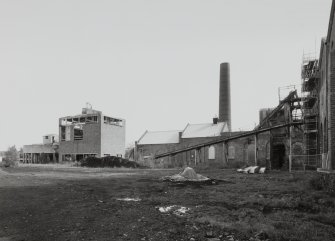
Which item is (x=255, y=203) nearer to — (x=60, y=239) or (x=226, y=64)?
(x=60, y=239)

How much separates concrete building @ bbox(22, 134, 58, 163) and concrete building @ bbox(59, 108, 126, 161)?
149 inches

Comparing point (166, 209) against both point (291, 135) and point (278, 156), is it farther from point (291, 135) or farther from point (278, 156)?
point (278, 156)

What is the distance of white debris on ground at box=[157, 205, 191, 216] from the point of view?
22.7 ft

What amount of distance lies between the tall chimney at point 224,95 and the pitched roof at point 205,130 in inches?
149

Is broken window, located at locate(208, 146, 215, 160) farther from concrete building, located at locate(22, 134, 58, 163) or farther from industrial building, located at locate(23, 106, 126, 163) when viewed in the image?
concrete building, located at locate(22, 134, 58, 163)

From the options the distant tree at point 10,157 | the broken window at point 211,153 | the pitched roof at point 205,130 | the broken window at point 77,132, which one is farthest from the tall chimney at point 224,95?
the distant tree at point 10,157

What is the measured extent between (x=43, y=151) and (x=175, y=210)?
45.2 m

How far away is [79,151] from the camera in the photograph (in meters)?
41.4

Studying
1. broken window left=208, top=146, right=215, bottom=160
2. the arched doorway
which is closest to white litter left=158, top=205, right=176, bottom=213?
the arched doorway

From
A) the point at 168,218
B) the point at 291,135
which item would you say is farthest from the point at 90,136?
the point at 168,218

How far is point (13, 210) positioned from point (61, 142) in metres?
37.4

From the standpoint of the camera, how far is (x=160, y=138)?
141 feet

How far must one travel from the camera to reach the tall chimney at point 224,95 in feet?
145

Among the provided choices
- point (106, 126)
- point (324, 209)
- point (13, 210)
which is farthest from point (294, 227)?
point (106, 126)
